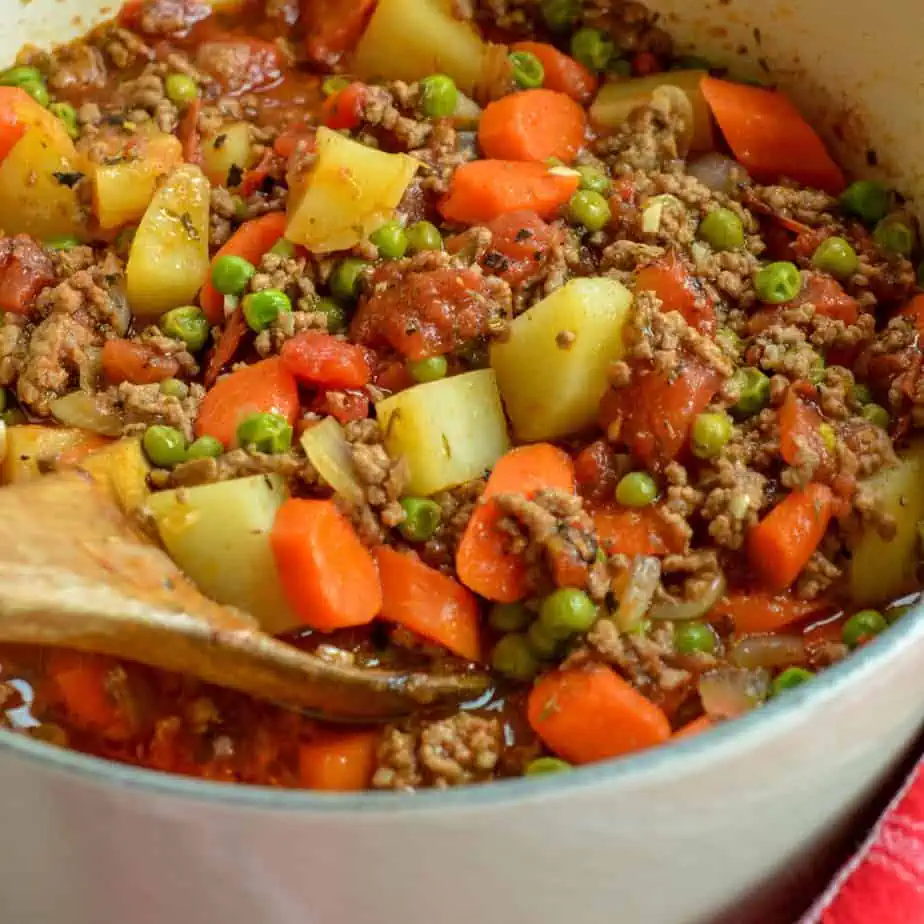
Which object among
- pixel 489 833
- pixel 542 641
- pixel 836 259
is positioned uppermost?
pixel 836 259

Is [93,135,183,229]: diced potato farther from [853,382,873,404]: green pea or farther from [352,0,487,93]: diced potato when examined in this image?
[853,382,873,404]: green pea

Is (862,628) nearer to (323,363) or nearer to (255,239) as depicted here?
(323,363)

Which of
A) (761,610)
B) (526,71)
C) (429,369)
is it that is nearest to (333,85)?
(526,71)

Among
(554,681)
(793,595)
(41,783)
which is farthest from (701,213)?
(41,783)

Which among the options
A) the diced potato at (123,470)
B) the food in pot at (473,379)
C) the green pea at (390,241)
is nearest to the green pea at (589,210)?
the food in pot at (473,379)

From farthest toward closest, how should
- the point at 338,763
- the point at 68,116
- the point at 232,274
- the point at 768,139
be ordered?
1. the point at 68,116
2. the point at 768,139
3. the point at 232,274
4. the point at 338,763

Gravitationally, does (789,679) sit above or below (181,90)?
above

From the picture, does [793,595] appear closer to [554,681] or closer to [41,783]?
[554,681]
